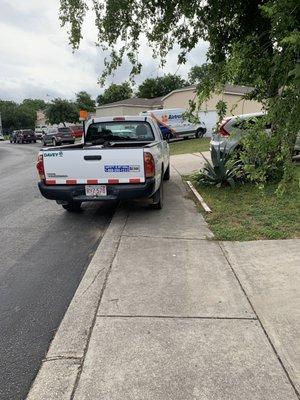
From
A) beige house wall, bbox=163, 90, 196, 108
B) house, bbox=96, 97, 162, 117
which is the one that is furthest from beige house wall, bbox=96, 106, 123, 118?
beige house wall, bbox=163, 90, 196, 108

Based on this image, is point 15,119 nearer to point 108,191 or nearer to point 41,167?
point 41,167

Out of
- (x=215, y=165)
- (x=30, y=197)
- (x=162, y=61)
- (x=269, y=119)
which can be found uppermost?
(x=162, y=61)

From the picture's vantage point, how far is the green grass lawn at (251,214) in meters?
6.04

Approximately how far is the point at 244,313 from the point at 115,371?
1.38 m

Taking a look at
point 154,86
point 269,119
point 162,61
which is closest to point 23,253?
point 269,119

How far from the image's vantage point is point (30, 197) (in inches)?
394

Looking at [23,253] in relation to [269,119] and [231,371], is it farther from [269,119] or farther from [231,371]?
[269,119]

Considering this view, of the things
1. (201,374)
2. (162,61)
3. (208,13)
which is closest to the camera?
(201,374)

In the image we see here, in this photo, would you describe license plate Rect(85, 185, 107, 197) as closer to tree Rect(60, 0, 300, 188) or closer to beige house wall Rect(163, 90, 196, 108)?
tree Rect(60, 0, 300, 188)

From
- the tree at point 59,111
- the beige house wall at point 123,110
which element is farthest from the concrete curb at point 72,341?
the tree at point 59,111

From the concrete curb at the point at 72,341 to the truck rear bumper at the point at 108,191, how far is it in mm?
1747

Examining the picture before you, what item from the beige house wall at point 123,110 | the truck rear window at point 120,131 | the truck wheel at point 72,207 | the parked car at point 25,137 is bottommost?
the parked car at point 25,137

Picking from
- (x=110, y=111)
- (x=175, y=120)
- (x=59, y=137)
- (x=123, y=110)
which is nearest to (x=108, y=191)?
(x=175, y=120)

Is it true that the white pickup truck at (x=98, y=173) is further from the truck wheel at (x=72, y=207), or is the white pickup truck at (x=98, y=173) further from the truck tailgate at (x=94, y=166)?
the truck wheel at (x=72, y=207)
